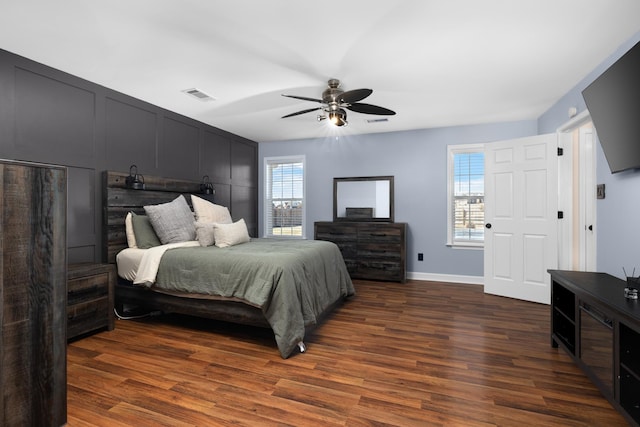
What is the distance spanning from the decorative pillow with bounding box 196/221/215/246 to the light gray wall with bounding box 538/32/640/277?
12.4 ft

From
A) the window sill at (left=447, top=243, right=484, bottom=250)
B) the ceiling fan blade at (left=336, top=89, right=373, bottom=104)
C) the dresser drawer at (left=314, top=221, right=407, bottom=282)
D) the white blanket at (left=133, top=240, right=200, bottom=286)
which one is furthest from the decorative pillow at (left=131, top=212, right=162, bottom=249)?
the window sill at (left=447, top=243, right=484, bottom=250)

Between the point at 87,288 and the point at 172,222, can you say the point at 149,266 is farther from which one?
the point at 172,222

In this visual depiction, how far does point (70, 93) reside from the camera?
3102 millimetres

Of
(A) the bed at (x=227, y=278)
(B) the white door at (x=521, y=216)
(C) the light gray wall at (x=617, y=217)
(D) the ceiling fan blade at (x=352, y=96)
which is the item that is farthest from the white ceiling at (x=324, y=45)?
(A) the bed at (x=227, y=278)

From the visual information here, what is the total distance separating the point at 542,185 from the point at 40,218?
472 centimetres

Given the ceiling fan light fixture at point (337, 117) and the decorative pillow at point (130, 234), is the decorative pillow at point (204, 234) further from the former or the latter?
the ceiling fan light fixture at point (337, 117)

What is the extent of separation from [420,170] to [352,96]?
2712 millimetres


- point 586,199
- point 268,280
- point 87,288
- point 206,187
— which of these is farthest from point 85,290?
point 586,199

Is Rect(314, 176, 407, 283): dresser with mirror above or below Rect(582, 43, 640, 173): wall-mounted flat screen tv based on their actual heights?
below

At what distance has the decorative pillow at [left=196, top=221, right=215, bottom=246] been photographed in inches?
140

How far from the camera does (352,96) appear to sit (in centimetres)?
291

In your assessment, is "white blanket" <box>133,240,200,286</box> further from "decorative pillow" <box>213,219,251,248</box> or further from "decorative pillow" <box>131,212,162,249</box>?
"decorative pillow" <box>213,219,251,248</box>

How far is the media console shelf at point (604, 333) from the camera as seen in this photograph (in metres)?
1.62

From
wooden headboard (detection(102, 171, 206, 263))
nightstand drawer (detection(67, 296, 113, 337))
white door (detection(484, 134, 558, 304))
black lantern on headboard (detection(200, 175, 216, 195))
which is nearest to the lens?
nightstand drawer (detection(67, 296, 113, 337))
